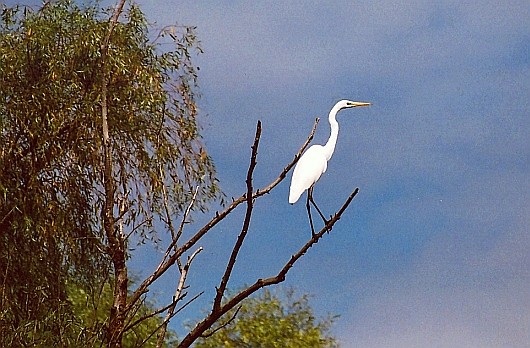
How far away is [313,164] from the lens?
4.31 meters

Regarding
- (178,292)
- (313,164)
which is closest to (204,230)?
(178,292)

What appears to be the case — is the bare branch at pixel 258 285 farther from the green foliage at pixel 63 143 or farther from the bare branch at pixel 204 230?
the green foliage at pixel 63 143

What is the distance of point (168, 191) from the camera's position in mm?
Result: 5379

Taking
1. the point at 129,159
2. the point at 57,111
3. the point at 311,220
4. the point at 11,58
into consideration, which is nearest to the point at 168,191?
the point at 129,159

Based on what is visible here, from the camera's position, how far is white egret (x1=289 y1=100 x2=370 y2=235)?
4172 mm

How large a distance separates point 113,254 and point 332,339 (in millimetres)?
4720

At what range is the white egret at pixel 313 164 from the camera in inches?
164

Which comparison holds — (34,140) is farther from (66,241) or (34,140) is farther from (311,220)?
(311,220)

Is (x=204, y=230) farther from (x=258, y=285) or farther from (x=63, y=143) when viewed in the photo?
(x=63, y=143)

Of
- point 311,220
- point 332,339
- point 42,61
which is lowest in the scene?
point 311,220

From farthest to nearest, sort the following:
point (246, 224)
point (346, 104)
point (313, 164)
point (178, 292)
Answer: point (346, 104), point (313, 164), point (178, 292), point (246, 224)

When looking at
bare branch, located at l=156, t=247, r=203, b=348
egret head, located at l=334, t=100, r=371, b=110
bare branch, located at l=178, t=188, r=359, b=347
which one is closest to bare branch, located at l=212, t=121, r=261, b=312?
bare branch, located at l=178, t=188, r=359, b=347

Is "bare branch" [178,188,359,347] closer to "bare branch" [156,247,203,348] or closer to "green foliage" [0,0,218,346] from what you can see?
"bare branch" [156,247,203,348]

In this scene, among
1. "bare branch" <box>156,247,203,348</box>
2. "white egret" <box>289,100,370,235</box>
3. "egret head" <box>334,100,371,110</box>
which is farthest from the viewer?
"egret head" <box>334,100,371,110</box>
